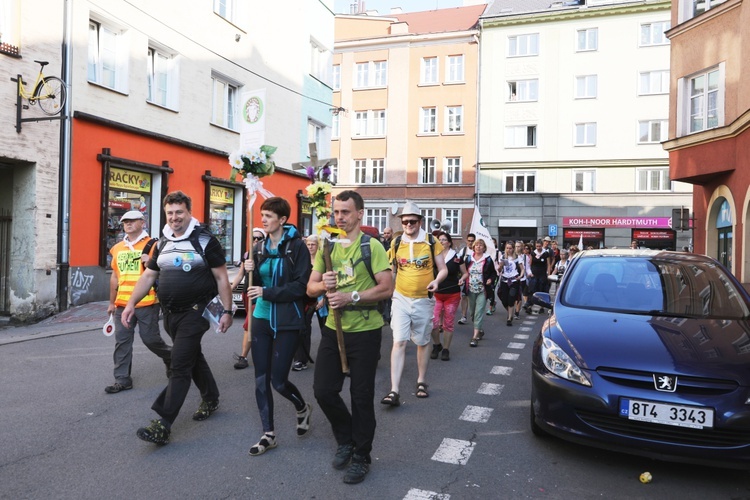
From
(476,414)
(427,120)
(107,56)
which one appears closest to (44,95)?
(107,56)

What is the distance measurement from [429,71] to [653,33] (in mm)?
13262

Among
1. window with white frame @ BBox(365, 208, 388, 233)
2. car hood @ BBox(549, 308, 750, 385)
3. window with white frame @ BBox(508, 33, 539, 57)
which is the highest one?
window with white frame @ BBox(508, 33, 539, 57)

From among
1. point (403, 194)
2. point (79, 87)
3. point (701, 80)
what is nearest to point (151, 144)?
point (79, 87)

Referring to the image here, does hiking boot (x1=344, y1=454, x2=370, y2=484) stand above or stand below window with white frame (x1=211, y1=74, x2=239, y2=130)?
below

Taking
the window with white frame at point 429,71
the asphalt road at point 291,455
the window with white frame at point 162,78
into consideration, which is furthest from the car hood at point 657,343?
the window with white frame at point 429,71

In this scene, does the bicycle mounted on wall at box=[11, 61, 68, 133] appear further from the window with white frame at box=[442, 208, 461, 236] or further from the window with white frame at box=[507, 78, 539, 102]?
the window with white frame at box=[507, 78, 539, 102]

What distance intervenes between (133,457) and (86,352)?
4.49 metres

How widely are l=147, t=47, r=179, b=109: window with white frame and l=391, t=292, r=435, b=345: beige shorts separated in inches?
450

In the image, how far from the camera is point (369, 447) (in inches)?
157

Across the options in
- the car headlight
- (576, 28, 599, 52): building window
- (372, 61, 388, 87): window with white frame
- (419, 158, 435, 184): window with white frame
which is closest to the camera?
the car headlight

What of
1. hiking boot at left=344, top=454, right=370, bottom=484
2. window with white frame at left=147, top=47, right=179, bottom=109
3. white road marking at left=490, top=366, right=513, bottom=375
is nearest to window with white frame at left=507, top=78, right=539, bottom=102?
window with white frame at left=147, top=47, right=179, bottom=109

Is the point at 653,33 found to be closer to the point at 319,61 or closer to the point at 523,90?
the point at 523,90

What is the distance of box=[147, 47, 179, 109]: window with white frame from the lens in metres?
15.2

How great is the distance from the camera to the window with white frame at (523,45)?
36.0m
